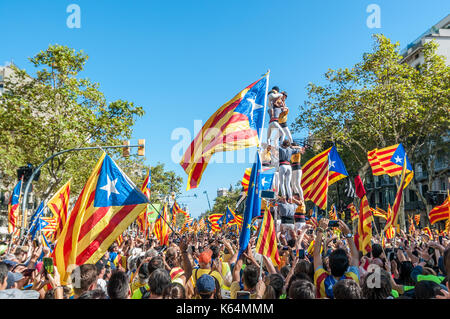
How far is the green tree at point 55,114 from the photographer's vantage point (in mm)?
21292

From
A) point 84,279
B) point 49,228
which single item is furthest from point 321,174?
point 49,228

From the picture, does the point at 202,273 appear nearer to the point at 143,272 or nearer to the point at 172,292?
the point at 143,272

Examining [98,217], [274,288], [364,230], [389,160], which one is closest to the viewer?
[274,288]

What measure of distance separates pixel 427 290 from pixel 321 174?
7.95m

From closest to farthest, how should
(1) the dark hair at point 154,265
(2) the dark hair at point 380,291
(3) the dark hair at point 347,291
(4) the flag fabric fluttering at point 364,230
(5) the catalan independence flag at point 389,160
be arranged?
(3) the dark hair at point 347,291, (2) the dark hair at point 380,291, (1) the dark hair at point 154,265, (4) the flag fabric fluttering at point 364,230, (5) the catalan independence flag at point 389,160

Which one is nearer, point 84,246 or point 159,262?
point 159,262

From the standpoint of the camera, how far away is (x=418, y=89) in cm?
2445

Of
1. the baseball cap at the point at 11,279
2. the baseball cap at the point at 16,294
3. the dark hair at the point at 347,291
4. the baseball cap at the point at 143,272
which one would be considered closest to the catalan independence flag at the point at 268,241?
the baseball cap at the point at 143,272

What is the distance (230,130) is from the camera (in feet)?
22.6

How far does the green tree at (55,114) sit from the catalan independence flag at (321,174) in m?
13.0

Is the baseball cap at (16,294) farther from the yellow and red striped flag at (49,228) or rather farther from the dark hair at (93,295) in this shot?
the yellow and red striped flag at (49,228)
